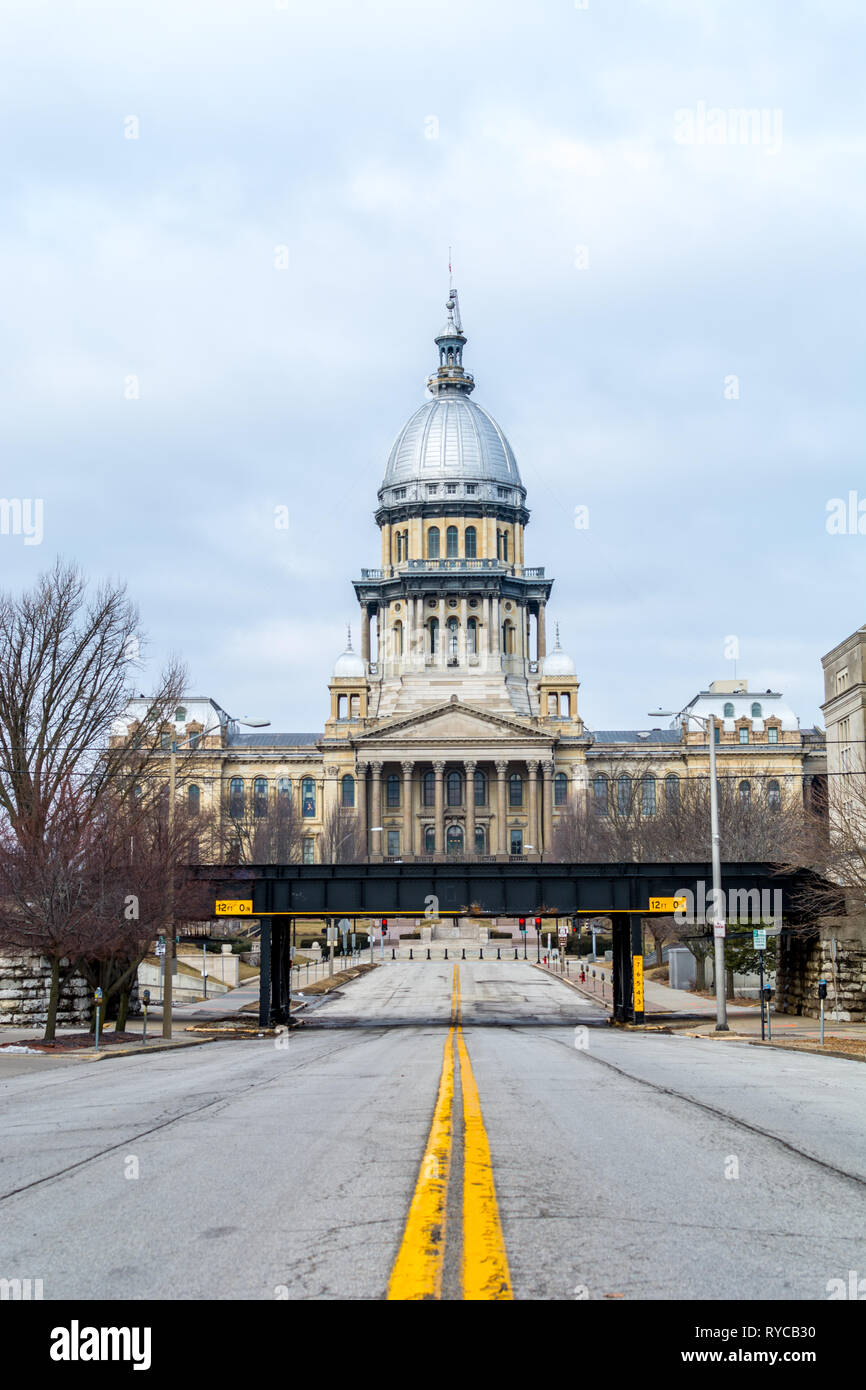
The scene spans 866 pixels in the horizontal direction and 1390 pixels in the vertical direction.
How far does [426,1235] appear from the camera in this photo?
6.99m

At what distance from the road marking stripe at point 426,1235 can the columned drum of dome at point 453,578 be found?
122852 millimetres

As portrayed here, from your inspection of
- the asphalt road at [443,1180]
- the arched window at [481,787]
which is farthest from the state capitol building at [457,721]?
the asphalt road at [443,1180]

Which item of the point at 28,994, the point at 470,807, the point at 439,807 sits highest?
the point at 439,807

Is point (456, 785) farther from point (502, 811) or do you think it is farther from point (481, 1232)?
point (481, 1232)

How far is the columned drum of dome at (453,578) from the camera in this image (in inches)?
5374

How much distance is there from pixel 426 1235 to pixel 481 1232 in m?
0.28

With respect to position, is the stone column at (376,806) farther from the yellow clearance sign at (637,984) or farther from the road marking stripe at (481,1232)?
the road marking stripe at (481,1232)

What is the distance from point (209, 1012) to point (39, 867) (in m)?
18.6

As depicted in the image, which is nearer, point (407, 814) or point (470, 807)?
point (470, 807)

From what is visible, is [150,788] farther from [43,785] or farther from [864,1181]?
[864,1181]

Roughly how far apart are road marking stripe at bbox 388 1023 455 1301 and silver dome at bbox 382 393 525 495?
432ft

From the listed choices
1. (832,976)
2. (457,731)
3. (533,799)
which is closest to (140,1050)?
(832,976)

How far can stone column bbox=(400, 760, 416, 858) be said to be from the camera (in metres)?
127
